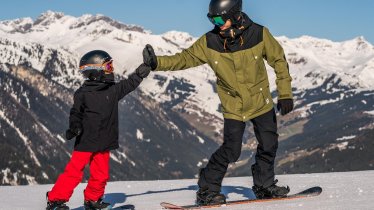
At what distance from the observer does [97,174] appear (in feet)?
29.9

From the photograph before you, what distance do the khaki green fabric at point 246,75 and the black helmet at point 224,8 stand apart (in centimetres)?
62

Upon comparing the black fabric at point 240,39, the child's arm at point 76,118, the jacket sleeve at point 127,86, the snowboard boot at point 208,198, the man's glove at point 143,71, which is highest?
the black fabric at point 240,39

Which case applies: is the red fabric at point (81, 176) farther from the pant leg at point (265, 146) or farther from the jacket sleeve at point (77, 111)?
the pant leg at point (265, 146)

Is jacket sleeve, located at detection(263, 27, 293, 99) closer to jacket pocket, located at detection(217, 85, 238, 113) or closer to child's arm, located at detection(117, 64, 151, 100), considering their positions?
jacket pocket, located at detection(217, 85, 238, 113)

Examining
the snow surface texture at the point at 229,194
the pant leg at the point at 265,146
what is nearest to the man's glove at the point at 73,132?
the snow surface texture at the point at 229,194

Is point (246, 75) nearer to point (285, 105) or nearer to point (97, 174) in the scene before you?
point (285, 105)

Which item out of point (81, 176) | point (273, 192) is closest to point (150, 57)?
point (81, 176)

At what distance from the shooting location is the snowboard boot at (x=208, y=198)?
30.8 ft

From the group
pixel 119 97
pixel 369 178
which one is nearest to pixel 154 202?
pixel 119 97

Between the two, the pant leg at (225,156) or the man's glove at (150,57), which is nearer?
the man's glove at (150,57)

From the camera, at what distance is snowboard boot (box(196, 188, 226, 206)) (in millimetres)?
9375

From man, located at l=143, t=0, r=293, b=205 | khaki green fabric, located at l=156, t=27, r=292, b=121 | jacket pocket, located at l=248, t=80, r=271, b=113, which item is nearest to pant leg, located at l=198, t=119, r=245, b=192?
man, located at l=143, t=0, r=293, b=205

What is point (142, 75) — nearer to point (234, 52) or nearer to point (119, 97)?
point (119, 97)

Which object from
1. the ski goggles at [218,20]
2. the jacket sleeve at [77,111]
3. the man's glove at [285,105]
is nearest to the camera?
the jacket sleeve at [77,111]
